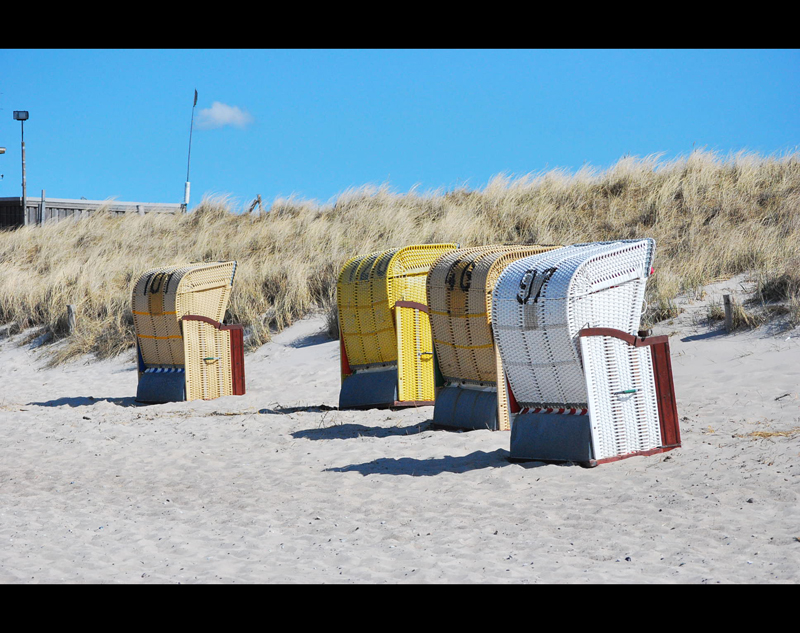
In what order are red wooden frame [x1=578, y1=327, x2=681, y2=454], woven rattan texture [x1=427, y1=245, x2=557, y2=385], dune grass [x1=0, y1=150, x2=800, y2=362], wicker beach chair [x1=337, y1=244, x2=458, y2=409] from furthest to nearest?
dune grass [x1=0, y1=150, x2=800, y2=362] → wicker beach chair [x1=337, y1=244, x2=458, y2=409] → woven rattan texture [x1=427, y1=245, x2=557, y2=385] → red wooden frame [x1=578, y1=327, x2=681, y2=454]

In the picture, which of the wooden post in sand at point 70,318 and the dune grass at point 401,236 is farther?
the wooden post in sand at point 70,318

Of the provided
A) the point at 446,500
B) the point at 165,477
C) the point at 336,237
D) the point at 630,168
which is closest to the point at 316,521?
the point at 446,500

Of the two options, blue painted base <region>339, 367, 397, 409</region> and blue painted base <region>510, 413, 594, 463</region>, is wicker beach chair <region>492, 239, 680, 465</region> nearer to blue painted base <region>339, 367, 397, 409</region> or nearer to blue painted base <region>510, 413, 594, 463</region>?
blue painted base <region>510, 413, 594, 463</region>

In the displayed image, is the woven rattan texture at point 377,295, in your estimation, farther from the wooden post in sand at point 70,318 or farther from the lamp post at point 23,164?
the lamp post at point 23,164

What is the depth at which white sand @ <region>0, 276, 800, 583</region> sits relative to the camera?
4809 mm

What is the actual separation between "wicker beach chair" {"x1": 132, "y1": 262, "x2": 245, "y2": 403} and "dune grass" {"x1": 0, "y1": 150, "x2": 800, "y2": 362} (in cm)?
333

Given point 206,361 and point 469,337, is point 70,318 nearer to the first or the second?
point 206,361

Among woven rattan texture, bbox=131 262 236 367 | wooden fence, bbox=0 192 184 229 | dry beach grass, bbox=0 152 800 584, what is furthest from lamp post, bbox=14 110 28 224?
woven rattan texture, bbox=131 262 236 367

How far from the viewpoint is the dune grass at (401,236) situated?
1595cm

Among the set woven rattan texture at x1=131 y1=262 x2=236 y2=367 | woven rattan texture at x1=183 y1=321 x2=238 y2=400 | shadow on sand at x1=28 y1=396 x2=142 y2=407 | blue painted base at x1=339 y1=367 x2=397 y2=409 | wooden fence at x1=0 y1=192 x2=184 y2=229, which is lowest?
blue painted base at x1=339 y1=367 x2=397 y2=409

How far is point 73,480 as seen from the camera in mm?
7637

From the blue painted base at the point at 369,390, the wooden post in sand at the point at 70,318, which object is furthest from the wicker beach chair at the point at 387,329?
the wooden post in sand at the point at 70,318

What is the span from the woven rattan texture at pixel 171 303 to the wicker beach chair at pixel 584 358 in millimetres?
5983

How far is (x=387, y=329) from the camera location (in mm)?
10133
